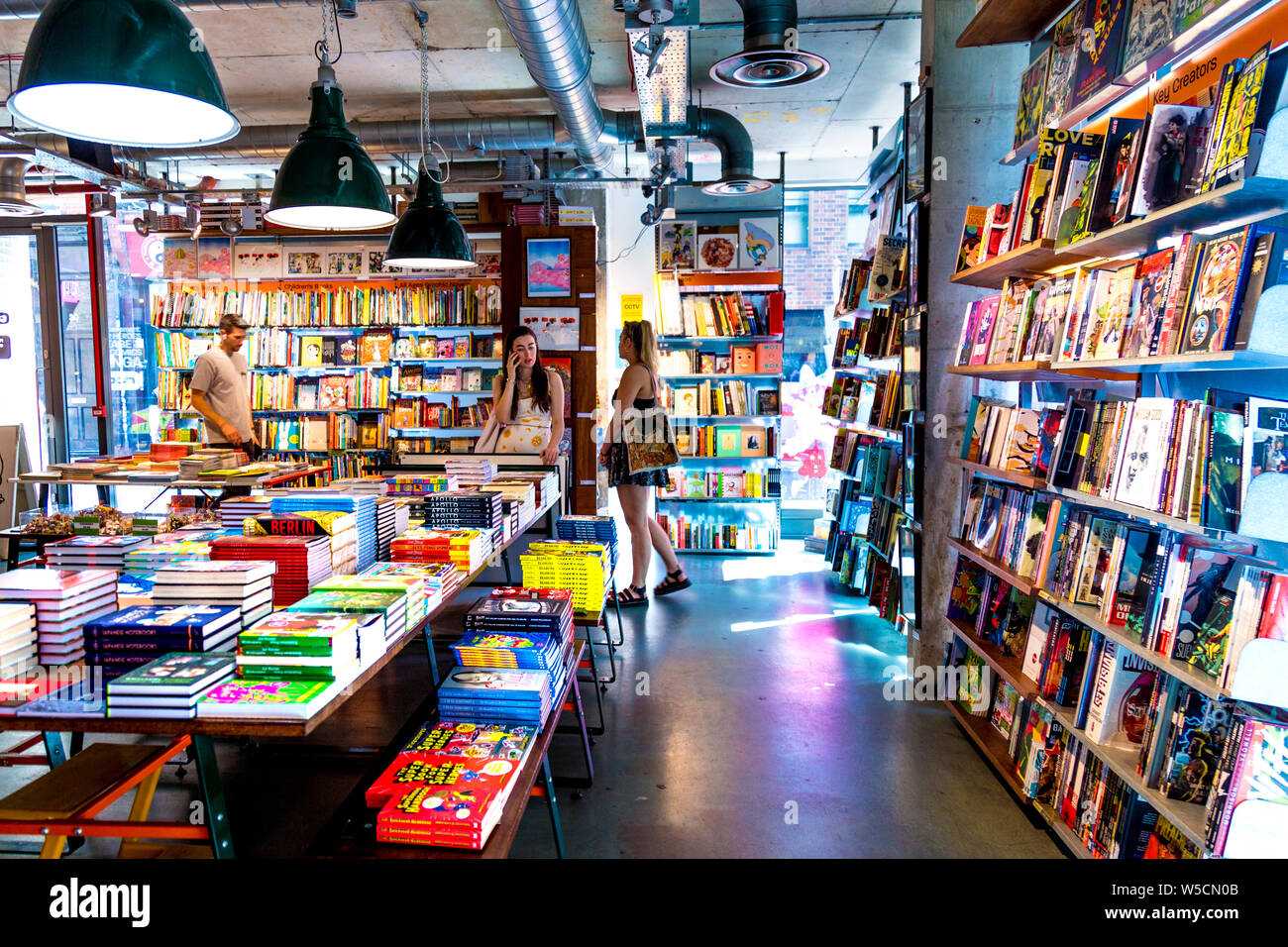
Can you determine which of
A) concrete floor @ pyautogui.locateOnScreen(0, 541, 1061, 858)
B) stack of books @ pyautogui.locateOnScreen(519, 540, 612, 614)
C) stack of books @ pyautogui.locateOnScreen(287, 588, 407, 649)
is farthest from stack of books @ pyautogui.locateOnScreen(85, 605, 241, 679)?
stack of books @ pyautogui.locateOnScreen(519, 540, 612, 614)

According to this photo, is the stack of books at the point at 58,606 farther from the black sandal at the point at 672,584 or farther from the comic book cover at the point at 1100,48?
the black sandal at the point at 672,584

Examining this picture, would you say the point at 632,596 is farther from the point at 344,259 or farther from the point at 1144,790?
the point at 344,259

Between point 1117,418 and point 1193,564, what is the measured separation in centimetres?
57

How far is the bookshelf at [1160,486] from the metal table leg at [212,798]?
2.12 m

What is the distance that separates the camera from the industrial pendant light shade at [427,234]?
13.6 feet

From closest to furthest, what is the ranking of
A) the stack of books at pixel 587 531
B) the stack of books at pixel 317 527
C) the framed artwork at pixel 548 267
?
the stack of books at pixel 317 527 → the stack of books at pixel 587 531 → the framed artwork at pixel 548 267

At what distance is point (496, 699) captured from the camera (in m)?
2.34

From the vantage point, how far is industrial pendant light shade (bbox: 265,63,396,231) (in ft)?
9.84

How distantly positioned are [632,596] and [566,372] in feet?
9.39

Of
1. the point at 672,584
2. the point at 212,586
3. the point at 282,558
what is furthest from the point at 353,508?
the point at 672,584

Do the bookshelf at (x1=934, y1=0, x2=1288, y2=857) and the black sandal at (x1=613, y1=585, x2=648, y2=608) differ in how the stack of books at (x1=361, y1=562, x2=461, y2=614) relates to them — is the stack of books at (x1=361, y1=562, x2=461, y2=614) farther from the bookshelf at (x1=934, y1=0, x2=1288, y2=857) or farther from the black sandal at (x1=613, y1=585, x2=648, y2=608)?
the black sandal at (x1=613, y1=585, x2=648, y2=608)

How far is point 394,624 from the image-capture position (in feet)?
6.96

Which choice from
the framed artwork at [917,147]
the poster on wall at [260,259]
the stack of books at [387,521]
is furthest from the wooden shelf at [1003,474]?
the poster on wall at [260,259]
